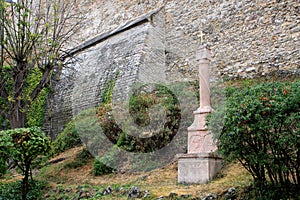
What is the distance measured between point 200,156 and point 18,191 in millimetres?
3760

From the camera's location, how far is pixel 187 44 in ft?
42.7

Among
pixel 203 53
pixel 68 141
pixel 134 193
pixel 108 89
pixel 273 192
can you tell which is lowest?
pixel 134 193

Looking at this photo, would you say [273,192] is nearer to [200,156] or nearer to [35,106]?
[200,156]

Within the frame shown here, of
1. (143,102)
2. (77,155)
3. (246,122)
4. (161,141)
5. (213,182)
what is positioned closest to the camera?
(246,122)

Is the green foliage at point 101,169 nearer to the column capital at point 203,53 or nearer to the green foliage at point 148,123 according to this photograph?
the green foliage at point 148,123

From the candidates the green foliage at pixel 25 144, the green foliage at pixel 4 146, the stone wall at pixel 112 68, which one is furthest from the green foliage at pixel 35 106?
the green foliage at pixel 25 144

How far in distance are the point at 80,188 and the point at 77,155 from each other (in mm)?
2329

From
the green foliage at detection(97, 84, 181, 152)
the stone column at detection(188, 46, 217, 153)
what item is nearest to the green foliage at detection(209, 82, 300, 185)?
the stone column at detection(188, 46, 217, 153)

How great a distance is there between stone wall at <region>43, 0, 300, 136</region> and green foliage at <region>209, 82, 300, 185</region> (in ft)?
18.6

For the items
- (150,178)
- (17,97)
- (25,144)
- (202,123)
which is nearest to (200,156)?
(202,123)

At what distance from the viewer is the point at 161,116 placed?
328 inches

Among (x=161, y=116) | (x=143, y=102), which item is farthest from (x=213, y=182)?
(x=143, y=102)

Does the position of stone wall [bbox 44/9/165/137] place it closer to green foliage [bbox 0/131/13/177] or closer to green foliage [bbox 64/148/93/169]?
green foliage [bbox 64/148/93/169]

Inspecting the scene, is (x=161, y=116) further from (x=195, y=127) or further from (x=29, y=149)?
(x=29, y=149)
